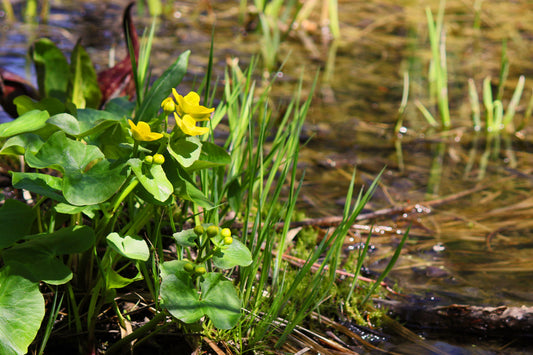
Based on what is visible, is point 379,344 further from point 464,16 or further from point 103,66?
point 464,16

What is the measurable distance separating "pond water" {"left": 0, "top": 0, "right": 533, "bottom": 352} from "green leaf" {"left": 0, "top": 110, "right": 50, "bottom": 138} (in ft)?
3.45

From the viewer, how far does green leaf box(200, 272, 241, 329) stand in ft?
2.90

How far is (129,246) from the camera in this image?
892 mm

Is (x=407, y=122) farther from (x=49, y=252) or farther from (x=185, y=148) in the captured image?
(x=49, y=252)

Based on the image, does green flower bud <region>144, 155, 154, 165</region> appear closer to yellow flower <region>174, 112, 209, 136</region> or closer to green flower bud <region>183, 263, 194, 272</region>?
yellow flower <region>174, 112, 209, 136</region>

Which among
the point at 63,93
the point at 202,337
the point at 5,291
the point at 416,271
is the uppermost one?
the point at 63,93

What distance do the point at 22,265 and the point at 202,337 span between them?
39 cm

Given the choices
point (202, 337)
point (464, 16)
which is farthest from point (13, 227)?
point (464, 16)

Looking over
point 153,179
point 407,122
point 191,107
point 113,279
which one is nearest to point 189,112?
point 191,107

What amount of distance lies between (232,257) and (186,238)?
0.09m

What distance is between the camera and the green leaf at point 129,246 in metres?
0.86

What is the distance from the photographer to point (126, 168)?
0.90m

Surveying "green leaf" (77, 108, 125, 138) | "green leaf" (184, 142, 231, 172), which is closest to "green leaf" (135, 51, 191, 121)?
"green leaf" (77, 108, 125, 138)

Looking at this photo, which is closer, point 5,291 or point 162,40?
point 5,291
